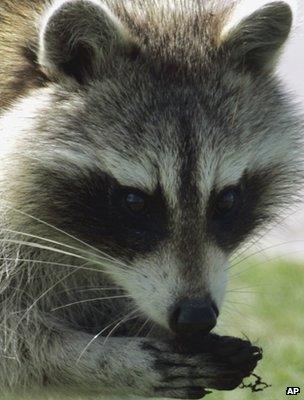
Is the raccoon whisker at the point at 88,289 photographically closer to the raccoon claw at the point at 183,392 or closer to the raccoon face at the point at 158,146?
the raccoon face at the point at 158,146

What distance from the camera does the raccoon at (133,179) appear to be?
6043 millimetres

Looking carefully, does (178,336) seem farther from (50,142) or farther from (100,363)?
(50,142)

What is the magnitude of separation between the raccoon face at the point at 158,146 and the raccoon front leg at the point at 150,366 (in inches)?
14.3

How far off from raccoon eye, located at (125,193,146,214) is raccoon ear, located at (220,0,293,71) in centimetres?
106

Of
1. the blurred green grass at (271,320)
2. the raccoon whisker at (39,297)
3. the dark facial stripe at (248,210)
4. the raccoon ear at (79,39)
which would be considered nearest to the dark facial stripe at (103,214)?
the dark facial stripe at (248,210)

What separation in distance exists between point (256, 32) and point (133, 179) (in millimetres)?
1180

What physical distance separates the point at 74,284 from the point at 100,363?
56 centimetres

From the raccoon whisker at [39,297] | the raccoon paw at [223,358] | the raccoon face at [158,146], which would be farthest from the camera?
the raccoon whisker at [39,297]

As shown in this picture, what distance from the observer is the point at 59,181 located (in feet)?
20.8

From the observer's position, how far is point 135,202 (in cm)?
611

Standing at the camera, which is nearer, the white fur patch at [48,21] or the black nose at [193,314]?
the black nose at [193,314]

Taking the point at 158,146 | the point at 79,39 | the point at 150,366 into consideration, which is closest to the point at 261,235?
the point at 150,366

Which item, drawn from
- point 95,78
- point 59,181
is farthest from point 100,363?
point 95,78

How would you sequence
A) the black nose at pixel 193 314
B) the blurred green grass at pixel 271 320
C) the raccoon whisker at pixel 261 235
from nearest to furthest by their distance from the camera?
the black nose at pixel 193 314
the raccoon whisker at pixel 261 235
the blurred green grass at pixel 271 320
